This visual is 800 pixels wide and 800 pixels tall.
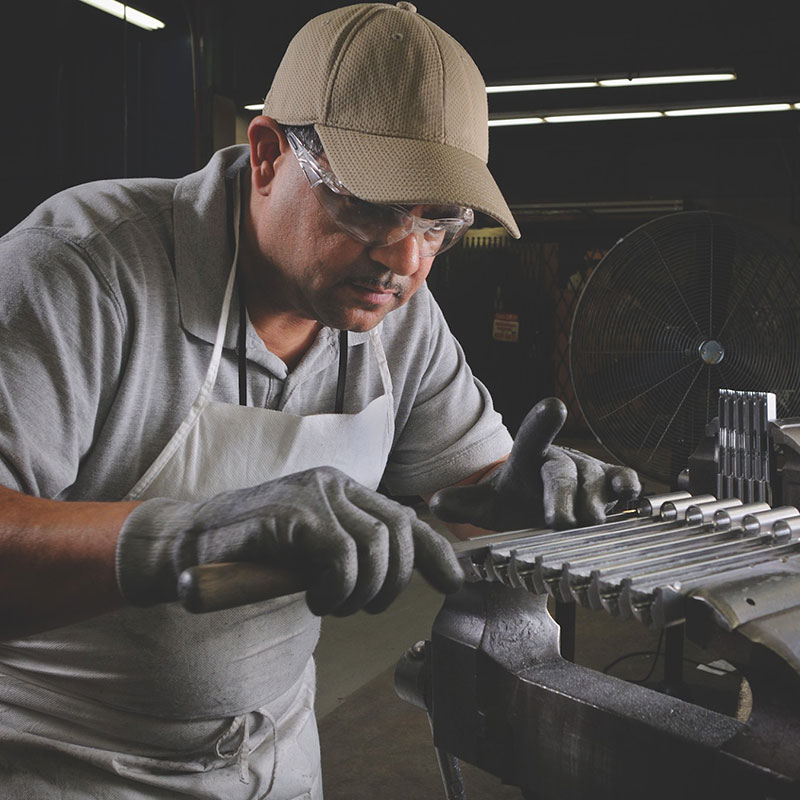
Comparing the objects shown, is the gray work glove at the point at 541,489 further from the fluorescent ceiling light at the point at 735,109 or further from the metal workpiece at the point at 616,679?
the fluorescent ceiling light at the point at 735,109

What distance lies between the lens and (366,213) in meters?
1.21

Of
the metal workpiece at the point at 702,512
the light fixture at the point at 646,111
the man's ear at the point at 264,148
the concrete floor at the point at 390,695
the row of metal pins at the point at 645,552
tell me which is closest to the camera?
the row of metal pins at the point at 645,552

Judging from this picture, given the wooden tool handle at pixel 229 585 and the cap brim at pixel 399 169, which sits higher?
the cap brim at pixel 399 169

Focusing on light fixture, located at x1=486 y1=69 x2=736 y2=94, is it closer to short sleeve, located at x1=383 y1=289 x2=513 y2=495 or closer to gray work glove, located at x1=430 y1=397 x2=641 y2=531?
short sleeve, located at x1=383 y1=289 x2=513 y2=495

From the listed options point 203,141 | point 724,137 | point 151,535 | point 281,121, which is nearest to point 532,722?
point 151,535

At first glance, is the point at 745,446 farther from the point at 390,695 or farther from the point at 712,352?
the point at 390,695

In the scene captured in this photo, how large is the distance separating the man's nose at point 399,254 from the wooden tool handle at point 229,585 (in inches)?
22.6

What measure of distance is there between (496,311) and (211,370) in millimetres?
5783

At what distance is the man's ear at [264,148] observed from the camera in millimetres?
1276

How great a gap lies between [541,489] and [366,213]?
19.8 inches

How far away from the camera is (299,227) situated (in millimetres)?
1266

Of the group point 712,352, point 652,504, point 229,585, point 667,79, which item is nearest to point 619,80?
point 667,79

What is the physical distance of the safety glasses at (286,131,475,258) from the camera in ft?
3.94

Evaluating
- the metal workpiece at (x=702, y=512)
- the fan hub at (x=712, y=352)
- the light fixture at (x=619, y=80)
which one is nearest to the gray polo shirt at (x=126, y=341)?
the metal workpiece at (x=702, y=512)
